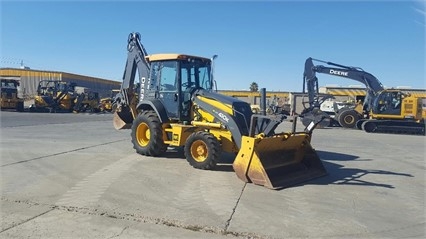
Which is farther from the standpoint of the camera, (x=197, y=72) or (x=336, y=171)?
(x=197, y=72)

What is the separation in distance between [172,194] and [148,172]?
1.78 meters

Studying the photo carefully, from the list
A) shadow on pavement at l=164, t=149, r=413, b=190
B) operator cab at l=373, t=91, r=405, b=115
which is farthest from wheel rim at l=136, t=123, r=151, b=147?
operator cab at l=373, t=91, r=405, b=115

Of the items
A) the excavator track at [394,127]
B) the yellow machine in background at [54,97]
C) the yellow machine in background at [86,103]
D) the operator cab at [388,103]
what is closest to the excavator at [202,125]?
the excavator track at [394,127]

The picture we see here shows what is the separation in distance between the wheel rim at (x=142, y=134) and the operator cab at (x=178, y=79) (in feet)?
3.14

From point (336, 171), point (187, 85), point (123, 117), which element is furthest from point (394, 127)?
point (123, 117)

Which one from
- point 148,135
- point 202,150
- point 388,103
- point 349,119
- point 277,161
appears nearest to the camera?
point 277,161

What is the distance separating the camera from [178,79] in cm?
950

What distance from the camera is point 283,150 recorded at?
7.95 m

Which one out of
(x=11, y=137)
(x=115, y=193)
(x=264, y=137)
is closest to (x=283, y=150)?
(x=264, y=137)

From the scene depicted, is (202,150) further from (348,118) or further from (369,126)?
(348,118)

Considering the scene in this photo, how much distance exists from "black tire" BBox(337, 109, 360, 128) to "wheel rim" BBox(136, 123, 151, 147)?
1683 centimetres

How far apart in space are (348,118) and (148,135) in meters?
17.0

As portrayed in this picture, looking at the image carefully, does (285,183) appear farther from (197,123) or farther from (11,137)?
(11,137)

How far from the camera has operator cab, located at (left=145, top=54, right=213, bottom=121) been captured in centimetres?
954
